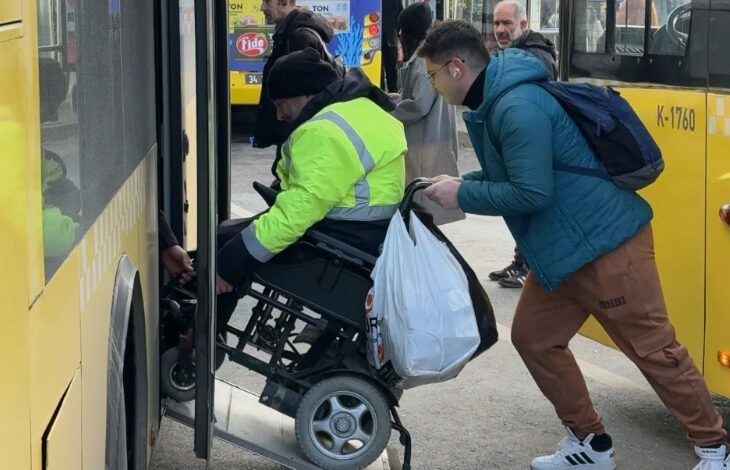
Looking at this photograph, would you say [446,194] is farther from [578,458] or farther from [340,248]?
[578,458]

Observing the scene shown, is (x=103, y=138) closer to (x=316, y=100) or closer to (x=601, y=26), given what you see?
(x=316, y=100)

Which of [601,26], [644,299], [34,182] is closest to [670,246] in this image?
[644,299]

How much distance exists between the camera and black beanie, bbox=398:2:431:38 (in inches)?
261

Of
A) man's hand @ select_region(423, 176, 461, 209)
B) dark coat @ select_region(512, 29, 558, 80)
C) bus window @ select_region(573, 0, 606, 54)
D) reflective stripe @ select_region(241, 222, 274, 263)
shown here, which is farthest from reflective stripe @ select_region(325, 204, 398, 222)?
dark coat @ select_region(512, 29, 558, 80)

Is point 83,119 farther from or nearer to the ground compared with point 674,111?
farther from the ground

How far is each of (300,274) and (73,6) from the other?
2.05m

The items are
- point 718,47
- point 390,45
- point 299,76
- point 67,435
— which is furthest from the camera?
point 390,45

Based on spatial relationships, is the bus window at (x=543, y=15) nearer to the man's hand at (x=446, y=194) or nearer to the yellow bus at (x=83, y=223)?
the man's hand at (x=446, y=194)

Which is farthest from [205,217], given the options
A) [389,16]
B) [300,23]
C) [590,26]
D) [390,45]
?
[389,16]

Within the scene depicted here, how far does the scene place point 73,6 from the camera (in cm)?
228

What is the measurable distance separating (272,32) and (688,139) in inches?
421

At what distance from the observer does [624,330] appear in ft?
14.3

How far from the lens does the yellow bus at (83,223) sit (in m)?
1.69

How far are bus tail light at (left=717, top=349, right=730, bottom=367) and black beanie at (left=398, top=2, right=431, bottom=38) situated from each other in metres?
2.73
